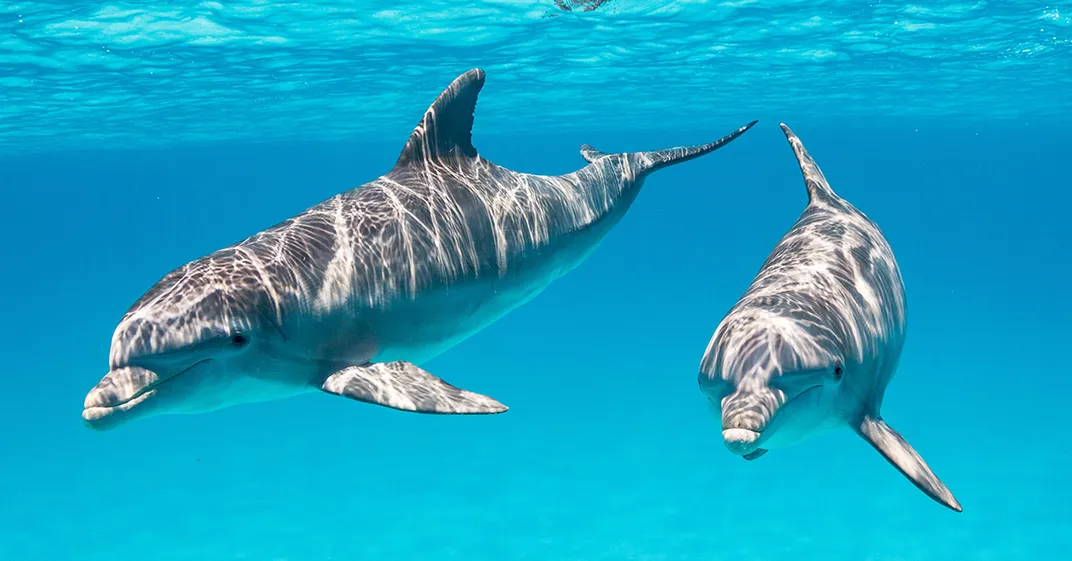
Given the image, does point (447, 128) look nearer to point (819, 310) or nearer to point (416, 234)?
point (416, 234)

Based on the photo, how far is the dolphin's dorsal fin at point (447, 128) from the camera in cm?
698


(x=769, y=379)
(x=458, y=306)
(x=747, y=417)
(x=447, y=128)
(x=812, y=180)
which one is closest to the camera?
(x=747, y=417)

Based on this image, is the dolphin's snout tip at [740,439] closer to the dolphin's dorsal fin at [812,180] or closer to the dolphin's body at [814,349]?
the dolphin's body at [814,349]

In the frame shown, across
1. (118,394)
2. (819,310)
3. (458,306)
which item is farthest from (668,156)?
(118,394)

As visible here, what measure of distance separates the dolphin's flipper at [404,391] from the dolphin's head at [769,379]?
1.42m

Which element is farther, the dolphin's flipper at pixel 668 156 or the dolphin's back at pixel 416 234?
the dolphin's flipper at pixel 668 156

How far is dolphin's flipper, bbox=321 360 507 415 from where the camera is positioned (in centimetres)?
500

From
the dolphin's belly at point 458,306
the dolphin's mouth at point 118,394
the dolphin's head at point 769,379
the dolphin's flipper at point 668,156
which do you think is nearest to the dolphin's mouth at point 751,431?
the dolphin's head at point 769,379

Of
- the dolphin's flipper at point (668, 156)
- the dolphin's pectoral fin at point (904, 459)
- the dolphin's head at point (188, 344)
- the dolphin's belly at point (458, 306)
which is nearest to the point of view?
the dolphin's pectoral fin at point (904, 459)

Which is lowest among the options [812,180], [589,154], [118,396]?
[118,396]

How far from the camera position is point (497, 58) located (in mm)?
25562

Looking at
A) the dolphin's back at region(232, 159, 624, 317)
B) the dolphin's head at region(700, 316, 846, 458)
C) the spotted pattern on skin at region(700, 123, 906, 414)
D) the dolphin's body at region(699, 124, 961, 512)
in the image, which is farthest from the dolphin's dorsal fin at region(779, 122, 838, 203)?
the dolphin's head at region(700, 316, 846, 458)

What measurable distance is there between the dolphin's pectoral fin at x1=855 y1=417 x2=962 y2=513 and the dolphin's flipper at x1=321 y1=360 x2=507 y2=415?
221 cm

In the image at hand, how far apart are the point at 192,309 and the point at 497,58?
859 inches
